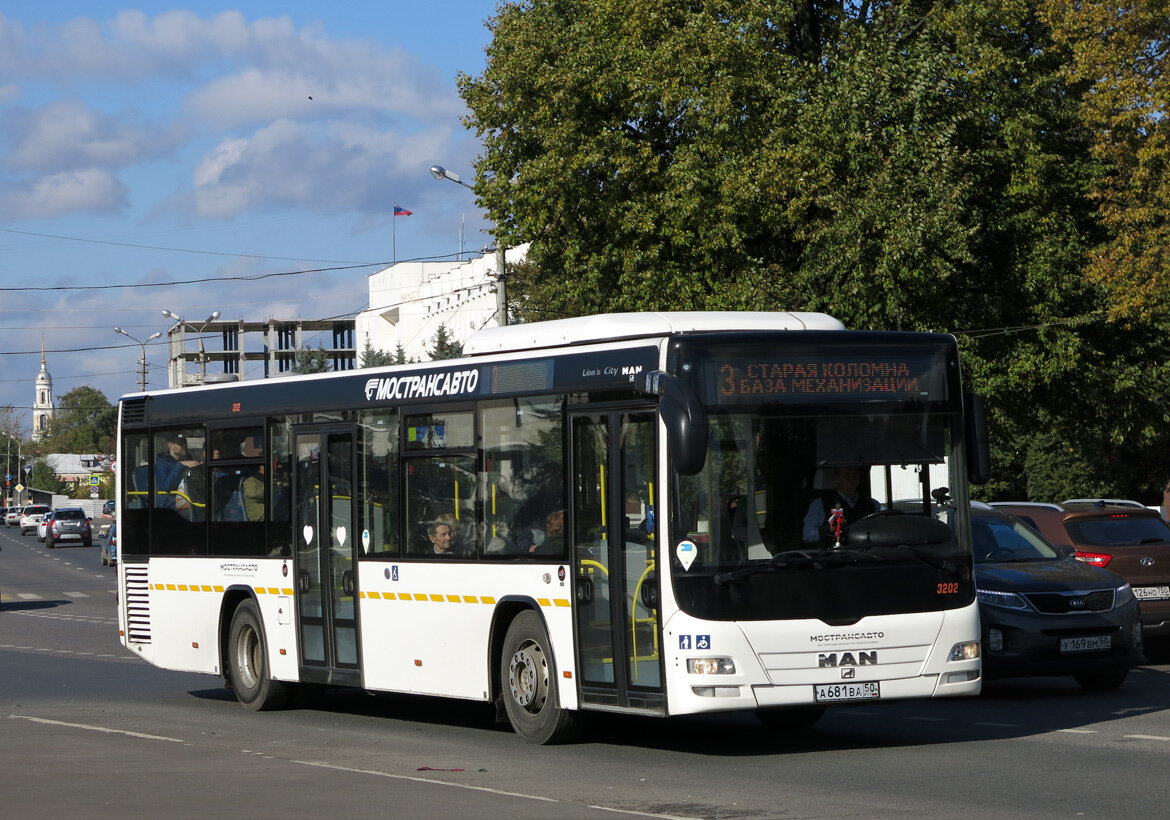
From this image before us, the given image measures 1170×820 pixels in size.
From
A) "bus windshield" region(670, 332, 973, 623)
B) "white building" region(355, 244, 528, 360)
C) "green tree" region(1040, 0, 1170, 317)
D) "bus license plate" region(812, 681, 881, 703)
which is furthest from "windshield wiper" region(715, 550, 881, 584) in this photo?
"white building" region(355, 244, 528, 360)

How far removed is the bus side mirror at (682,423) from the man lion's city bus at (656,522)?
0.7 inches

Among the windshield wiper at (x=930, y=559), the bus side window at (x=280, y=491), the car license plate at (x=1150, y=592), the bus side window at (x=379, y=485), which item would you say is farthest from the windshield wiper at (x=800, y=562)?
the car license plate at (x=1150, y=592)

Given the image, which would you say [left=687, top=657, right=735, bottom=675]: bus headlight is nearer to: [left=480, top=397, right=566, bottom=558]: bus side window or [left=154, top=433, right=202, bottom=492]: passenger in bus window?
[left=480, top=397, right=566, bottom=558]: bus side window

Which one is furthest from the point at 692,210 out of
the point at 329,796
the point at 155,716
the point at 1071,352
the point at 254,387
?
the point at 329,796

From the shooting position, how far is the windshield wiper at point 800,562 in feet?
36.1

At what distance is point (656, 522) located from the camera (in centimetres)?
1116

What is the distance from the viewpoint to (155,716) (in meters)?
15.2

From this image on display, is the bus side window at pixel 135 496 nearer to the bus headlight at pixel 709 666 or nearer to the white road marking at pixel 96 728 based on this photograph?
the white road marking at pixel 96 728

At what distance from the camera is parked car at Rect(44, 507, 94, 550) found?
3088 inches

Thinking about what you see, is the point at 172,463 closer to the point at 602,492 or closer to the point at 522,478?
the point at 522,478

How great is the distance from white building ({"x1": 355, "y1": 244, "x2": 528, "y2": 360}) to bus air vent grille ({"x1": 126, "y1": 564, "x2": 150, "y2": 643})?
95163 mm

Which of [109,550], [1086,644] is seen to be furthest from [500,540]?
[109,550]

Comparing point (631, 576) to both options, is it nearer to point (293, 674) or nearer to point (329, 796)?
point (329, 796)

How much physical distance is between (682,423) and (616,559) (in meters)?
→ 1.36
